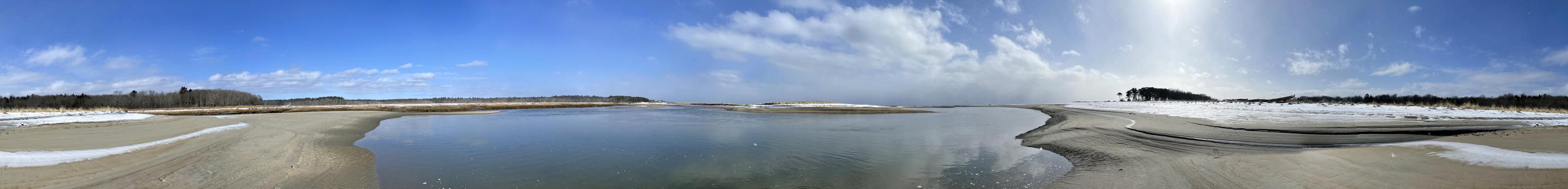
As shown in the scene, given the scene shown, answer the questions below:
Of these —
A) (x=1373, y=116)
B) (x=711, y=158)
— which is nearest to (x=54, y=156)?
(x=711, y=158)

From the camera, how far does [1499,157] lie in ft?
23.4

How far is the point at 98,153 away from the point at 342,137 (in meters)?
5.23

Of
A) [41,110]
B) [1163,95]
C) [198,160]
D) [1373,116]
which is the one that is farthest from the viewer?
[1163,95]

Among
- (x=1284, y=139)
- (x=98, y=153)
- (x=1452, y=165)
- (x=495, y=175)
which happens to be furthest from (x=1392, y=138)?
(x=98, y=153)

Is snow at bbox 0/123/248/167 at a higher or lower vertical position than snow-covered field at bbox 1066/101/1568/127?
lower

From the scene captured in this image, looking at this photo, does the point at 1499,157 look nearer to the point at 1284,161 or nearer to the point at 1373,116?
the point at 1284,161

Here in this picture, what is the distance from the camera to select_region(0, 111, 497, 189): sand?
22.9 feet

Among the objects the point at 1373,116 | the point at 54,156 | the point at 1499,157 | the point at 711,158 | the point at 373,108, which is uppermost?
the point at 373,108

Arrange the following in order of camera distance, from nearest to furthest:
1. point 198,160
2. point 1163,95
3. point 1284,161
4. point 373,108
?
point 1284,161
point 198,160
point 373,108
point 1163,95

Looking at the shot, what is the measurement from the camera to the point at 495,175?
7.79 m

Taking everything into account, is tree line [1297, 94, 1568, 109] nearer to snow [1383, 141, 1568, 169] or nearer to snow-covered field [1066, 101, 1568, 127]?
snow-covered field [1066, 101, 1568, 127]

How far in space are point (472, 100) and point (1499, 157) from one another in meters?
143

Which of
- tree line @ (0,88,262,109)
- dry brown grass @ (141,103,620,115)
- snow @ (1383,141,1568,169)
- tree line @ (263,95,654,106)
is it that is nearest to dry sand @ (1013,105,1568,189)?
snow @ (1383,141,1568,169)

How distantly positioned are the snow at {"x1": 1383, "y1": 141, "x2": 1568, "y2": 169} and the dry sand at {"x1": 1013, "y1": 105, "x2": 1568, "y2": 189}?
0.59 feet
